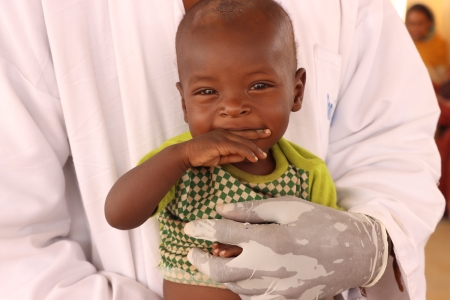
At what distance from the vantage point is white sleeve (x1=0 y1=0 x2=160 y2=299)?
3.25 feet

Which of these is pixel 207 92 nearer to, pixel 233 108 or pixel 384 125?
pixel 233 108

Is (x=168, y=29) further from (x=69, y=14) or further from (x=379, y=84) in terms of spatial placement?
(x=379, y=84)

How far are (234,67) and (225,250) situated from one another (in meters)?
0.32

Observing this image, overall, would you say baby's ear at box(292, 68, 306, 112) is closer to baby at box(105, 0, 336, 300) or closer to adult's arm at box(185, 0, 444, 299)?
baby at box(105, 0, 336, 300)

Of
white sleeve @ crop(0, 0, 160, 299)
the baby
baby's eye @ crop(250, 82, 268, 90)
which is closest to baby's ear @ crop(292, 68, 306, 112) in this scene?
the baby

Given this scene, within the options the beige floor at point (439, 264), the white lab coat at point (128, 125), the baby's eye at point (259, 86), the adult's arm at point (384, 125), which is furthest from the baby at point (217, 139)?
the beige floor at point (439, 264)

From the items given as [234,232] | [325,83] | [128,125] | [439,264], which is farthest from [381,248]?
[439,264]

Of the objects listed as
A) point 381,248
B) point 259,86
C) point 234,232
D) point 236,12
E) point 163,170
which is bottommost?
point 381,248

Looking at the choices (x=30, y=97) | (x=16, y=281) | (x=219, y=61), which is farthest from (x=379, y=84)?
(x=16, y=281)

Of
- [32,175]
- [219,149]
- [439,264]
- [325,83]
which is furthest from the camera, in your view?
[439,264]

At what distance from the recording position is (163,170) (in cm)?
93

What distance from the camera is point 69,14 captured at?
1.05 meters

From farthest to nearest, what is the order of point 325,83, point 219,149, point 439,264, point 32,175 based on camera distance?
point 439,264
point 325,83
point 32,175
point 219,149

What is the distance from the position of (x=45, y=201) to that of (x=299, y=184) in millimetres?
500
